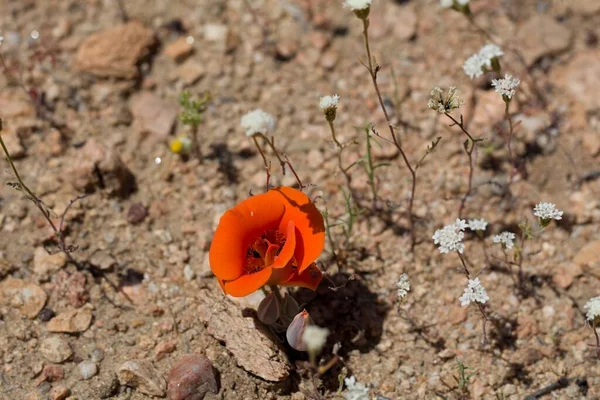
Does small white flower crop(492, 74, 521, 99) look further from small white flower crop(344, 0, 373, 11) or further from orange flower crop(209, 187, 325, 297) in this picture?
orange flower crop(209, 187, 325, 297)

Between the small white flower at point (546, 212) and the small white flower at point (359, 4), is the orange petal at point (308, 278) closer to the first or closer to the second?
the small white flower at point (546, 212)

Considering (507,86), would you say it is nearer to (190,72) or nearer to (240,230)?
(240,230)

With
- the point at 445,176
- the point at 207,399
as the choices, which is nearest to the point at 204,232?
the point at 207,399

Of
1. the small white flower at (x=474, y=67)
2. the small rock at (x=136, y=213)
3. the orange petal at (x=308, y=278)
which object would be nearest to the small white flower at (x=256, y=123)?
the orange petal at (x=308, y=278)

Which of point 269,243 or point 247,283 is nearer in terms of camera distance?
point 247,283

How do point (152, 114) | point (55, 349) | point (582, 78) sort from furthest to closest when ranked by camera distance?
point (582, 78) < point (152, 114) < point (55, 349)

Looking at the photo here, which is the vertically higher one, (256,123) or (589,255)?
(256,123)

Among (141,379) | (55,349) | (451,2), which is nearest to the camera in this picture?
(141,379)

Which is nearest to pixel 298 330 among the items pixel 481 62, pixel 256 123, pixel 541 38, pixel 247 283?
pixel 247 283

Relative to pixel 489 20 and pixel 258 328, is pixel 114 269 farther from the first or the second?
pixel 489 20
